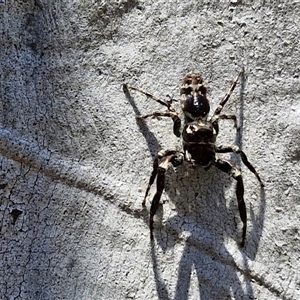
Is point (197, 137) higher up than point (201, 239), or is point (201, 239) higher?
point (197, 137)

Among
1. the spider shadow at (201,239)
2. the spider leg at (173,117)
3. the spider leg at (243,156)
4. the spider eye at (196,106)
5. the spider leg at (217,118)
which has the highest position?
the spider eye at (196,106)

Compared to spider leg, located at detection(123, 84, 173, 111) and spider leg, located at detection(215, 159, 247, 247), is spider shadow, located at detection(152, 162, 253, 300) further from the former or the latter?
spider leg, located at detection(123, 84, 173, 111)

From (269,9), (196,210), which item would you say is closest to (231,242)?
(196,210)

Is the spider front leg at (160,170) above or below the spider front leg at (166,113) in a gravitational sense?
below

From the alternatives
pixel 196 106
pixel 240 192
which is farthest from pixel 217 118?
pixel 240 192

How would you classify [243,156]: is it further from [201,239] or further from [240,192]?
[201,239]

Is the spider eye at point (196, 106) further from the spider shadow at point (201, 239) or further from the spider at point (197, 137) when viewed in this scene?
the spider shadow at point (201, 239)

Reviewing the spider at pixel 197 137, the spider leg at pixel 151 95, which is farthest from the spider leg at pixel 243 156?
the spider leg at pixel 151 95

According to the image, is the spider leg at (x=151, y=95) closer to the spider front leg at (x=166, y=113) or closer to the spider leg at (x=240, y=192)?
the spider front leg at (x=166, y=113)
